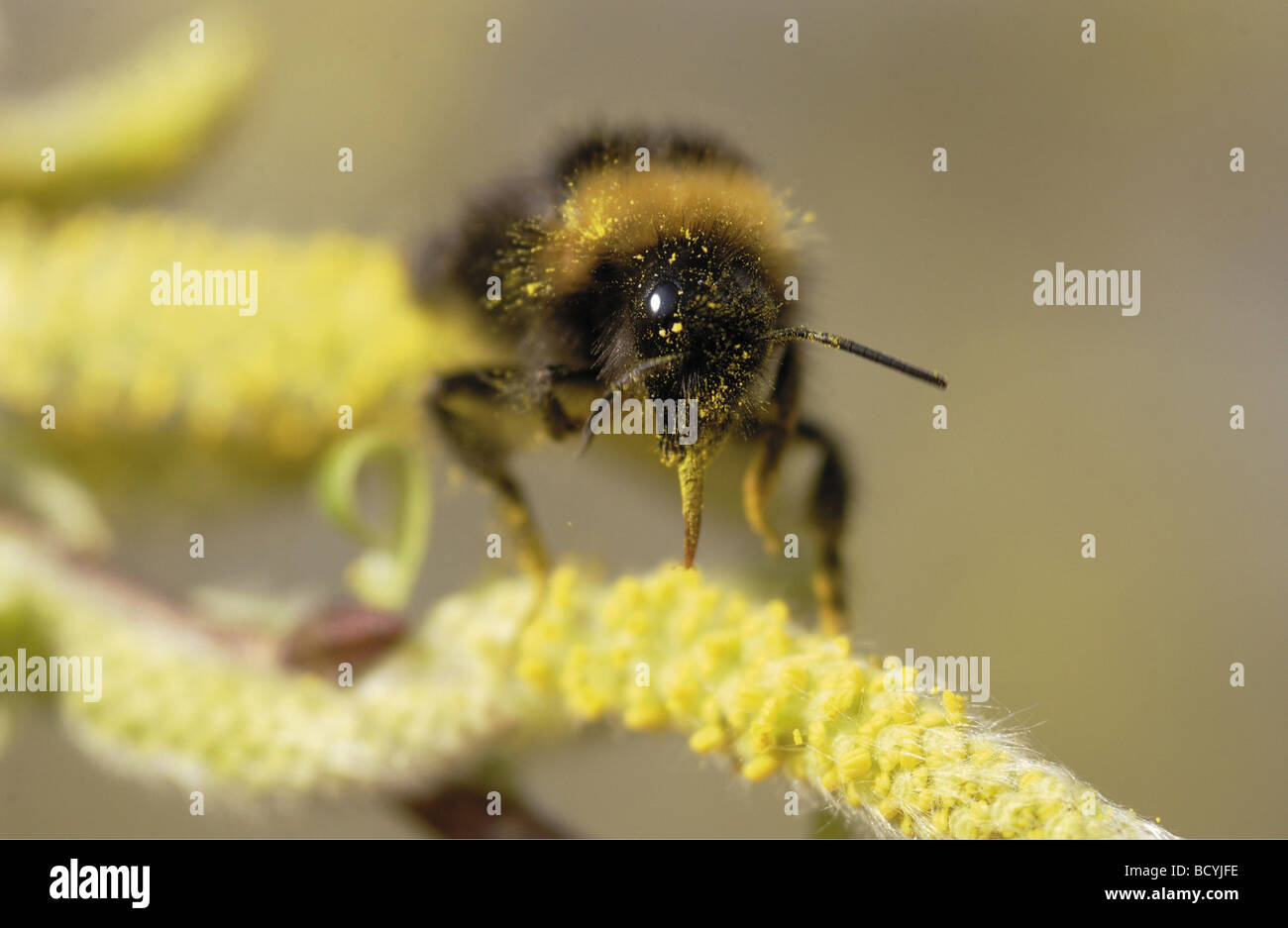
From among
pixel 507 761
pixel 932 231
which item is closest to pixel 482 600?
pixel 507 761

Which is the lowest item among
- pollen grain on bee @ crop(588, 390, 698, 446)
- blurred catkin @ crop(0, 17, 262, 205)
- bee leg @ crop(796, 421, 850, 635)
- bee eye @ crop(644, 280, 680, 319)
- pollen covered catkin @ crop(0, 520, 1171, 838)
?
pollen covered catkin @ crop(0, 520, 1171, 838)

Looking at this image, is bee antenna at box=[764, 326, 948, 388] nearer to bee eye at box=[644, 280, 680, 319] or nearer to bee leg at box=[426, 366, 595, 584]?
bee eye at box=[644, 280, 680, 319]

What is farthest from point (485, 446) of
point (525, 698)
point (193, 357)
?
point (193, 357)

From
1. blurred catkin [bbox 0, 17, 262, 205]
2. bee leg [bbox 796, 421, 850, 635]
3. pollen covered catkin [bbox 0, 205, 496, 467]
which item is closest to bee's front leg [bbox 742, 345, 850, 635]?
bee leg [bbox 796, 421, 850, 635]

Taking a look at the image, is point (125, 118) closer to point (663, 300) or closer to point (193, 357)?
point (193, 357)

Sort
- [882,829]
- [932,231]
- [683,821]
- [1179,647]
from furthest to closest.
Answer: [932,231] → [1179,647] → [683,821] → [882,829]

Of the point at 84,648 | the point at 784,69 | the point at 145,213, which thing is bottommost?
the point at 84,648

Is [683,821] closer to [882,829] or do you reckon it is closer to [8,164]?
[882,829]
